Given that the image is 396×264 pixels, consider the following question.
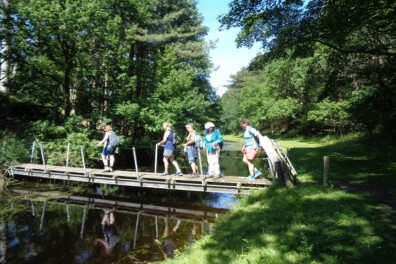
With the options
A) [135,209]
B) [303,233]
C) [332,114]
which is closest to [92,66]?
[135,209]

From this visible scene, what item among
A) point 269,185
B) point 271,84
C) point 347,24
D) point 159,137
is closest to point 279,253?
point 269,185

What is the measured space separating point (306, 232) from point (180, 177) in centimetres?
624

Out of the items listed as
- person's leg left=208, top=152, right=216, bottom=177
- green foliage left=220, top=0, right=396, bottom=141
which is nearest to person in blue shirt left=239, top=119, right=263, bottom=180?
person's leg left=208, top=152, right=216, bottom=177

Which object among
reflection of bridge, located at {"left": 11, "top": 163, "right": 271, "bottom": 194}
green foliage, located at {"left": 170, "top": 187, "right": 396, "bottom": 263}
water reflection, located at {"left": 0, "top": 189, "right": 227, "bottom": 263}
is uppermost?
reflection of bridge, located at {"left": 11, "top": 163, "right": 271, "bottom": 194}

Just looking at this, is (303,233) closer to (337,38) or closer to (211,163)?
(211,163)

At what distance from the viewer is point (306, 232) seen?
5.91 meters

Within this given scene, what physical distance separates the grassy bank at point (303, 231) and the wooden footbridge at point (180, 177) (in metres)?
0.91

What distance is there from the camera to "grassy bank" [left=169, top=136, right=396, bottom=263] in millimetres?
5152

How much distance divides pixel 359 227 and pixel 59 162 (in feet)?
47.6

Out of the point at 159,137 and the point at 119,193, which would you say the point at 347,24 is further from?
the point at 159,137

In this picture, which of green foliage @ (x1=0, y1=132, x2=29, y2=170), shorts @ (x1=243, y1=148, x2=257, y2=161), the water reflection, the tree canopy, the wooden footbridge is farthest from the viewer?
the tree canopy

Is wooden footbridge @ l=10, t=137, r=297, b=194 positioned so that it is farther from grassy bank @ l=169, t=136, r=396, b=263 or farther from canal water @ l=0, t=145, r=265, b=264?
grassy bank @ l=169, t=136, r=396, b=263

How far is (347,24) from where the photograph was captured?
479 inches

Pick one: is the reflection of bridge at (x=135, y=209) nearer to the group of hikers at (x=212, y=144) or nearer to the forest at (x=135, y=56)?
the group of hikers at (x=212, y=144)
